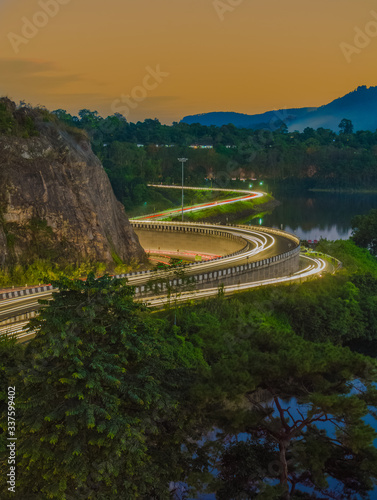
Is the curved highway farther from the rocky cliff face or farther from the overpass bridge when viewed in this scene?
the rocky cliff face

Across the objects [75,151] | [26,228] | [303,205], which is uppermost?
[75,151]

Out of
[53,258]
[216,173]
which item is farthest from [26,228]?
[216,173]

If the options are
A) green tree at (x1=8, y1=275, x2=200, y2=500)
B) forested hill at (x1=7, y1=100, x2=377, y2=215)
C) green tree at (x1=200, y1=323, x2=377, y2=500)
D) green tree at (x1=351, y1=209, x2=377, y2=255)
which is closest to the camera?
green tree at (x1=8, y1=275, x2=200, y2=500)

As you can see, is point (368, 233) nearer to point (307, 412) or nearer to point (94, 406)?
point (307, 412)

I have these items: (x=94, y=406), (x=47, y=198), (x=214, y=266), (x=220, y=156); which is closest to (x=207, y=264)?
(x=214, y=266)

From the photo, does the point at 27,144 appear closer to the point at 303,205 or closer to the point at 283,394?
the point at 283,394

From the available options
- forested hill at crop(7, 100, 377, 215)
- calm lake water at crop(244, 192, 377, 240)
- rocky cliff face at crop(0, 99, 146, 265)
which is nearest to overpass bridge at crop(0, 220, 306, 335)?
rocky cliff face at crop(0, 99, 146, 265)

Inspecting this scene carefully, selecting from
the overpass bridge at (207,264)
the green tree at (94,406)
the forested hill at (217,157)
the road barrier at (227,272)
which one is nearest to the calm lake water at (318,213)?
the forested hill at (217,157)
